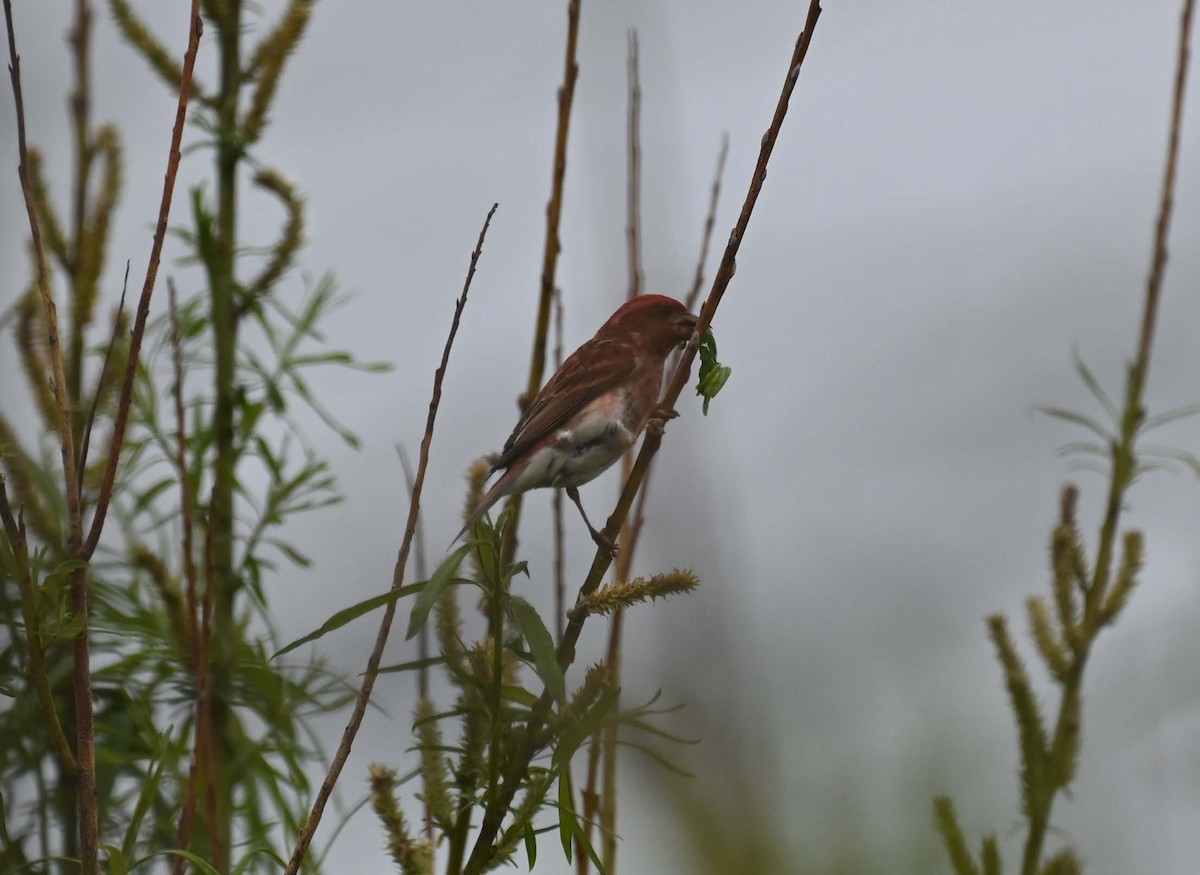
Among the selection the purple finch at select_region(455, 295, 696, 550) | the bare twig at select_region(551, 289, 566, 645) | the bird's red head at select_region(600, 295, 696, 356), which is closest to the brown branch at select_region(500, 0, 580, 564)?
the bare twig at select_region(551, 289, 566, 645)

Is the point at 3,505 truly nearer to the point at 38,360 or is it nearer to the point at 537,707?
the point at 537,707

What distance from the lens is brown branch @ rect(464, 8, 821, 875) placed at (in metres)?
1.97

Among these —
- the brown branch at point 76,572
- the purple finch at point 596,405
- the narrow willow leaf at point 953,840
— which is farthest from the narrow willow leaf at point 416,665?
the purple finch at point 596,405

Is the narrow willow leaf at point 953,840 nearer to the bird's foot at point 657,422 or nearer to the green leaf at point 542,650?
the green leaf at point 542,650

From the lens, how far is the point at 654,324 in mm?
5055

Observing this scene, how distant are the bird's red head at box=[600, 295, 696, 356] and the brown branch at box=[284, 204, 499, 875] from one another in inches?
103

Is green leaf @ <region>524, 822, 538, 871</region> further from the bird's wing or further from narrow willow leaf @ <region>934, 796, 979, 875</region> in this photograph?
the bird's wing

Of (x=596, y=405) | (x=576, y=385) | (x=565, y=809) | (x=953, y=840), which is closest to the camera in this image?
(x=565, y=809)

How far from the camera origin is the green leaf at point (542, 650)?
6.47 ft

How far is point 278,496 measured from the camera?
354 centimetres

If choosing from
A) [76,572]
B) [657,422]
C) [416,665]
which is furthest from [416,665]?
[657,422]

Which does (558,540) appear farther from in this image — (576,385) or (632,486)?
(576,385)

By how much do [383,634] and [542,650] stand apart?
0.71 feet

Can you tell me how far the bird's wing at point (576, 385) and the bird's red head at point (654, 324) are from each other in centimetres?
7
